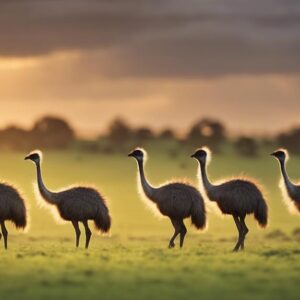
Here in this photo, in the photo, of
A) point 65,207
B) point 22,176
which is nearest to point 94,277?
point 65,207

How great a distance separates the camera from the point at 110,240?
3925cm

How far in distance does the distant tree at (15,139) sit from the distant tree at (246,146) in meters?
16.4

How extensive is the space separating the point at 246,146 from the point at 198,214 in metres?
57.7

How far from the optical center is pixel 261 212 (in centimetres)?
2259

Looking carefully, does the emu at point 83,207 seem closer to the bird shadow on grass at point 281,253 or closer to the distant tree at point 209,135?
the bird shadow on grass at point 281,253

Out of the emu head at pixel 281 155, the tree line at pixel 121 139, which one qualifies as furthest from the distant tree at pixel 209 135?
the emu head at pixel 281 155

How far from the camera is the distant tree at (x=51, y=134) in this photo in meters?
80.7

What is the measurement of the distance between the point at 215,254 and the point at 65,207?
3950 mm

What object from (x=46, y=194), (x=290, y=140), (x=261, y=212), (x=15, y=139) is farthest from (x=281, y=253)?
(x=290, y=140)

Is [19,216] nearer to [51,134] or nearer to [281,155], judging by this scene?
[281,155]

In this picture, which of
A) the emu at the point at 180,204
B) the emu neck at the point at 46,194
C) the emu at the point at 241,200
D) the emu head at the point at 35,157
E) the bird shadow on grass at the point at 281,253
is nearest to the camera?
the bird shadow on grass at the point at 281,253

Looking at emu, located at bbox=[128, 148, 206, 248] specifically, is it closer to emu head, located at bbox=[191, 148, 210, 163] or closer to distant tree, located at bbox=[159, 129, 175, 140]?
emu head, located at bbox=[191, 148, 210, 163]

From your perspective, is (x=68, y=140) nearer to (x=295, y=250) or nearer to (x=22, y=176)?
(x=22, y=176)

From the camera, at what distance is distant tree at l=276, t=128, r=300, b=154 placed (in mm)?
84250
